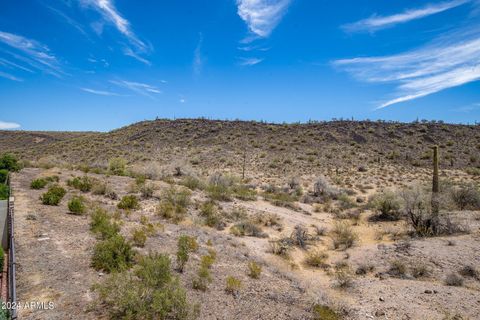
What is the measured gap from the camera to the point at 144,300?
19.6 ft

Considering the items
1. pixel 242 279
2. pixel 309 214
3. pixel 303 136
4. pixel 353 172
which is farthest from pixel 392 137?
pixel 242 279

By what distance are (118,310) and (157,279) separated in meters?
1.07

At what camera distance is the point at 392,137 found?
1898 inches

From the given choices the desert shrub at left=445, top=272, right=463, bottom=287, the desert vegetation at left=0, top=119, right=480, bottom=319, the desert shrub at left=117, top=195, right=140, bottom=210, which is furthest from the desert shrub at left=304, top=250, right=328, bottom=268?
the desert shrub at left=117, top=195, right=140, bottom=210

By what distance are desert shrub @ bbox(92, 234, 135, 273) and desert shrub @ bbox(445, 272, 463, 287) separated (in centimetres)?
903

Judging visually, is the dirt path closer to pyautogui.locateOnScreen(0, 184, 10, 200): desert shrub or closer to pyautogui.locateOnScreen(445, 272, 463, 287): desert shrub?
pyautogui.locateOnScreen(0, 184, 10, 200): desert shrub

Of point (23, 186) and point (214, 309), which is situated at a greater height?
point (23, 186)

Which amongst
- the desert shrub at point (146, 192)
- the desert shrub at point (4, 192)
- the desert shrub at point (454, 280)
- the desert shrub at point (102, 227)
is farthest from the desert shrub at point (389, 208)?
the desert shrub at point (4, 192)

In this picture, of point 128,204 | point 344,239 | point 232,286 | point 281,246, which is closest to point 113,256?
point 232,286

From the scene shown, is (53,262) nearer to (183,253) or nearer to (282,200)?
(183,253)

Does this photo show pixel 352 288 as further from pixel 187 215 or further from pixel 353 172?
pixel 353 172

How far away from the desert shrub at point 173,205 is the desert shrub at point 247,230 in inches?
106

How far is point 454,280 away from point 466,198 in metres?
12.3

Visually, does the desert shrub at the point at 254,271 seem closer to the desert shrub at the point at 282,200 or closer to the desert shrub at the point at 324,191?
the desert shrub at the point at 282,200
